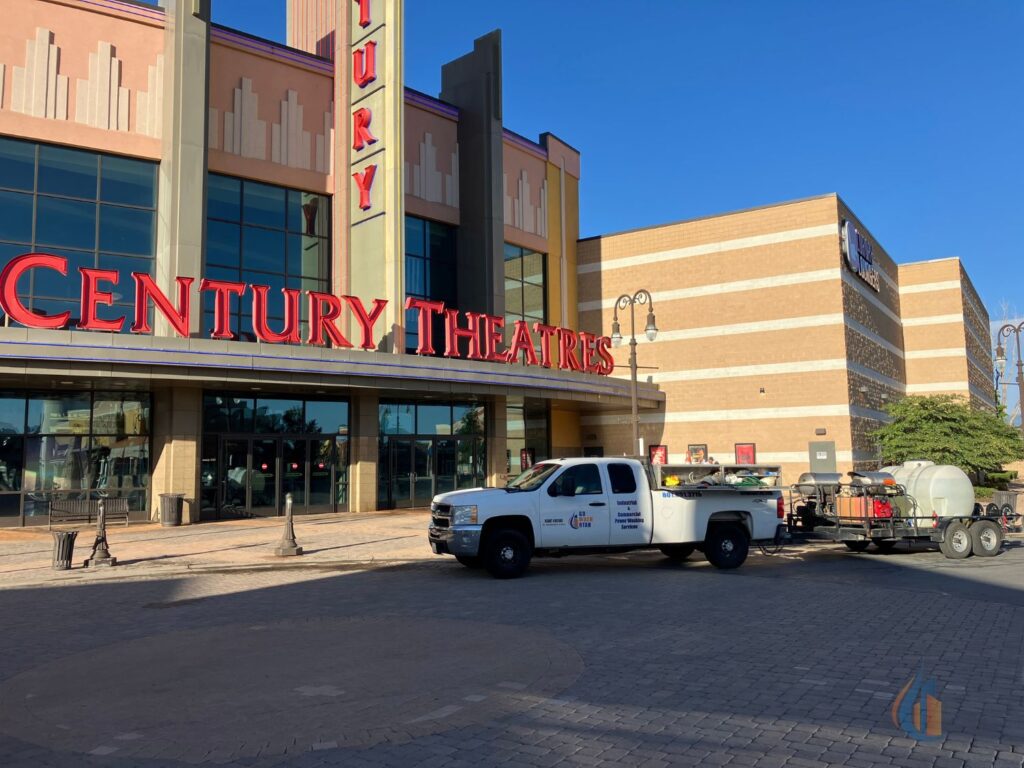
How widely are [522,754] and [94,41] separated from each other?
28.1 meters

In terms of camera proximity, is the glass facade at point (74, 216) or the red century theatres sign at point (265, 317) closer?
the red century theatres sign at point (265, 317)

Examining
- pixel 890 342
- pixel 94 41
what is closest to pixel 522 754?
pixel 94 41

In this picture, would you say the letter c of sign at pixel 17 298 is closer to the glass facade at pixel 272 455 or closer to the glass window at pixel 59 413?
the glass window at pixel 59 413

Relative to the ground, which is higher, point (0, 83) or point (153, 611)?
point (0, 83)

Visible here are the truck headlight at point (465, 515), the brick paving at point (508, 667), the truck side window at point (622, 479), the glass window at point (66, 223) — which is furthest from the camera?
the glass window at point (66, 223)

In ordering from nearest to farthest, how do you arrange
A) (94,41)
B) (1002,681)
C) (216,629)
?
(1002,681)
(216,629)
(94,41)

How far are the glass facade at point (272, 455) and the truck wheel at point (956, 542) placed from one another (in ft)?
63.6

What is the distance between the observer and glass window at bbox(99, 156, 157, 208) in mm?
26094

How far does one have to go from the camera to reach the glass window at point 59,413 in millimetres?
24547

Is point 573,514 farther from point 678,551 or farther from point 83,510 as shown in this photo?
point 83,510

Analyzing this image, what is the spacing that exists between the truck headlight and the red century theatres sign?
12.5 m

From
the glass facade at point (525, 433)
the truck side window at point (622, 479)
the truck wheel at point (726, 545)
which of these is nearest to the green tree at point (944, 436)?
the glass facade at point (525, 433)

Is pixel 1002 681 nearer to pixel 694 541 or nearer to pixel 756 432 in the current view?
pixel 694 541

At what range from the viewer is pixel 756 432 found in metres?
35.7
